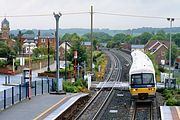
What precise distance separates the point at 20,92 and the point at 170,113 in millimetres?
9556

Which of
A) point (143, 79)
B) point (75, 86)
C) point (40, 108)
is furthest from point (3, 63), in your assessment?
point (40, 108)

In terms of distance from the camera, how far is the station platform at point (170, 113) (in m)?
24.2

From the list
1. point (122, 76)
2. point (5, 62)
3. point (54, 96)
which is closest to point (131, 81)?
point (54, 96)

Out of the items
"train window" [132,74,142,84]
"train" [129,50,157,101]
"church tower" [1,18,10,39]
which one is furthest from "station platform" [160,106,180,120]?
"church tower" [1,18,10,39]

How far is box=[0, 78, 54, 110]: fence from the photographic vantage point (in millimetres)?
25822

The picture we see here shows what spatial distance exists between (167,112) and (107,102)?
7933mm

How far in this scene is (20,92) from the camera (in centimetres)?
2850

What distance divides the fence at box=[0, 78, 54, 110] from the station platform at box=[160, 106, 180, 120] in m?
8.97

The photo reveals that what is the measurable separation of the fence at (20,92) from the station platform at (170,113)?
8967mm

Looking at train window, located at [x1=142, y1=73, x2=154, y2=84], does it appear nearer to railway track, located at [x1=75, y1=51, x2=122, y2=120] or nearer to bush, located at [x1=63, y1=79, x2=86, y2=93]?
railway track, located at [x1=75, y1=51, x2=122, y2=120]

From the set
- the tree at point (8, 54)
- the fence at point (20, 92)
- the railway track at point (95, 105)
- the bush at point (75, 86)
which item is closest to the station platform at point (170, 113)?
the railway track at point (95, 105)

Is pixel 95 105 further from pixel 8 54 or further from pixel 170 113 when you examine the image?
pixel 8 54

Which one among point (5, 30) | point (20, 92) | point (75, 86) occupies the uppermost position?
point (5, 30)

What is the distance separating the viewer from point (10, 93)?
2723 centimetres
